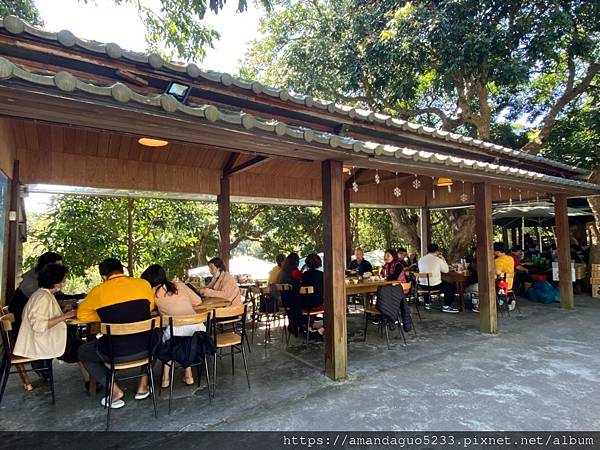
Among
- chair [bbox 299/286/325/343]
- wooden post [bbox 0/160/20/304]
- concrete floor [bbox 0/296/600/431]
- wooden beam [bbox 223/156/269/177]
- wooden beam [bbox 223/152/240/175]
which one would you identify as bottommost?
concrete floor [bbox 0/296/600/431]

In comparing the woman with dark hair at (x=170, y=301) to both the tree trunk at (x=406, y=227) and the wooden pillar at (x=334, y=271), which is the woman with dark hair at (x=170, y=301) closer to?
the wooden pillar at (x=334, y=271)

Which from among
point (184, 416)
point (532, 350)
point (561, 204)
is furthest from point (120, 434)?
point (561, 204)

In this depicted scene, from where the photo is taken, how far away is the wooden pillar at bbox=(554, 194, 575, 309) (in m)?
6.68

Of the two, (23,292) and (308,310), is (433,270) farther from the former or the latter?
(23,292)

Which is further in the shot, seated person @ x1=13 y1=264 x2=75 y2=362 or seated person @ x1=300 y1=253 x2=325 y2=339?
seated person @ x1=300 y1=253 x2=325 y2=339

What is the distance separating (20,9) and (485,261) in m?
8.13

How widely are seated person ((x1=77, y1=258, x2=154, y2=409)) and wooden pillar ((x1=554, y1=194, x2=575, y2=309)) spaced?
7235mm

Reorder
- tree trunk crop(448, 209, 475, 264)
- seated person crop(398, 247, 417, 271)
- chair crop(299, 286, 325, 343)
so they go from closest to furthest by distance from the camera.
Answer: chair crop(299, 286, 325, 343), seated person crop(398, 247, 417, 271), tree trunk crop(448, 209, 475, 264)

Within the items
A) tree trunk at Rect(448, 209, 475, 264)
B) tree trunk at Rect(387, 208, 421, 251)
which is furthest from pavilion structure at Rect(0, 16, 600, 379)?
tree trunk at Rect(387, 208, 421, 251)

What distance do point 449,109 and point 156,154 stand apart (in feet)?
32.6

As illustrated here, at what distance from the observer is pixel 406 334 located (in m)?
5.06

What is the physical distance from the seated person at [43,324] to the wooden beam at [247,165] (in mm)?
2598

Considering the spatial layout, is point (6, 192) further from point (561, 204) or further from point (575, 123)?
point (575, 123)

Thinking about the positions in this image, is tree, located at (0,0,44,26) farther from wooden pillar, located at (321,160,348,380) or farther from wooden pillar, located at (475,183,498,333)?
wooden pillar, located at (475,183,498,333)
